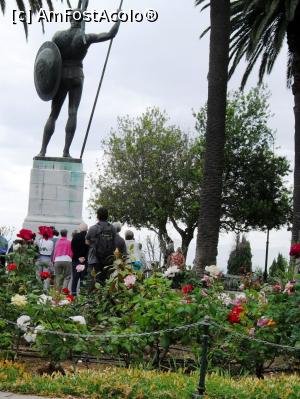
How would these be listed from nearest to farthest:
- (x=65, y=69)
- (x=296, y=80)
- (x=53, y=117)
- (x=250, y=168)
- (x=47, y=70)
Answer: (x=47, y=70) → (x=65, y=69) → (x=53, y=117) → (x=296, y=80) → (x=250, y=168)

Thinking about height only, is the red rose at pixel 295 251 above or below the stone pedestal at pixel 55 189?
below

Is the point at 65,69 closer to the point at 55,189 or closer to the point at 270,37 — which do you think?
the point at 55,189

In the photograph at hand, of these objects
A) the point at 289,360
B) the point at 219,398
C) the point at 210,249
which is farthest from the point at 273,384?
the point at 210,249

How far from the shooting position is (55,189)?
54.5 feet

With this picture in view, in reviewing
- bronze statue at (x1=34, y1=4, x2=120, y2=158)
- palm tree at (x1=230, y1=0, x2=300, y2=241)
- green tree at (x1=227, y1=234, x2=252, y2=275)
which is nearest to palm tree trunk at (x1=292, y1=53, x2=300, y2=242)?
palm tree at (x1=230, y1=0, x2=300, y2=241)

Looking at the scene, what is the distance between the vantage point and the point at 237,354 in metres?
5.82

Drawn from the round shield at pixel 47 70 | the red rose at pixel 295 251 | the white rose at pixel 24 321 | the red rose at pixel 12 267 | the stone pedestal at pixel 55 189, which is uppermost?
the round shield at pixel 47 70

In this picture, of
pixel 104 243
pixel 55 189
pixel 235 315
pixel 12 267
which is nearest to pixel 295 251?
pixel 235 315

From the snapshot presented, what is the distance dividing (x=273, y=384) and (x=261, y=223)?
3118cm

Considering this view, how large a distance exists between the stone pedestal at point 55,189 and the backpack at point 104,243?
23.9 ft

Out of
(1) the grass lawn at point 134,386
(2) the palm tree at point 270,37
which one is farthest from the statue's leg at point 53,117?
(1) the grass lawn at point 134,386

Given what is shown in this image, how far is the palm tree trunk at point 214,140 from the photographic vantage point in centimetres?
1187

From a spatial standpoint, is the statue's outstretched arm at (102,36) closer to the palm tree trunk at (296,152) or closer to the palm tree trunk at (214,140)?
the palm tree trunk at (214,140)

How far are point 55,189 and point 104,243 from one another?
7597 mm
